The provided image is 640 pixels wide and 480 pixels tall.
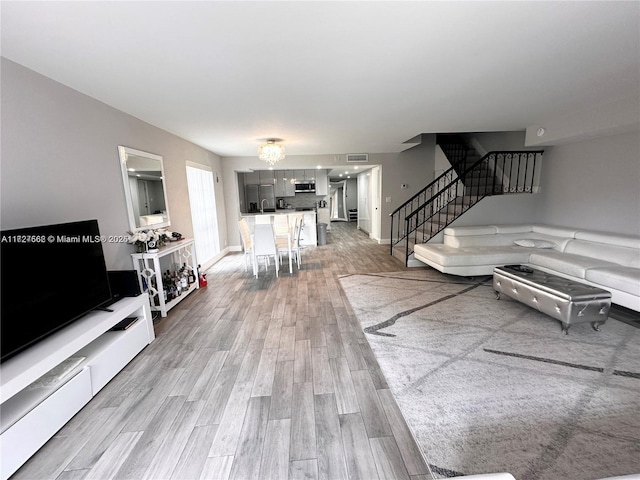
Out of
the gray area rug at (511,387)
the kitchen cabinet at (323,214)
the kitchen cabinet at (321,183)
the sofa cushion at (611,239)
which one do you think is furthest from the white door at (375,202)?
the gray area rug at (511,387)

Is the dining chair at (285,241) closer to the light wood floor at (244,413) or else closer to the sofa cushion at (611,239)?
the light wood floor at (244,413)

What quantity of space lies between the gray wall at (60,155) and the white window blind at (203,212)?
66.3 inches

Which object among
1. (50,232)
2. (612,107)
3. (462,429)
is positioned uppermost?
(612,107)

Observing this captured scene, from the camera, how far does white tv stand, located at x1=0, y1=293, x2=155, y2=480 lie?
1397 mm

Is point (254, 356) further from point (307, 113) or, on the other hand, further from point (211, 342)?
point (307, 113)

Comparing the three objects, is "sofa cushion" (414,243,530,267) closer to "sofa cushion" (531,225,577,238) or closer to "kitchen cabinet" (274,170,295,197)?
"sofa cushion" (531,225,577,238)

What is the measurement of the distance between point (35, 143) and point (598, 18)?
407cm

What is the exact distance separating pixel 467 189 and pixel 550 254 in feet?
9.06

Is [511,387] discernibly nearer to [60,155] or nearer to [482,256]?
[482,256]

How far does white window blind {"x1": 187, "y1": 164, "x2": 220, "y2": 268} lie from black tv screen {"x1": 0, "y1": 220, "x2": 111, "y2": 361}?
9.44 feet

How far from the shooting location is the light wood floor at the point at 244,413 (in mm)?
1428

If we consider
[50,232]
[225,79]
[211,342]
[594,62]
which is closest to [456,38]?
[594,62]

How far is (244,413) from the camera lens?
178 cm

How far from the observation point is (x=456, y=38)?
A: 178 centimetres
